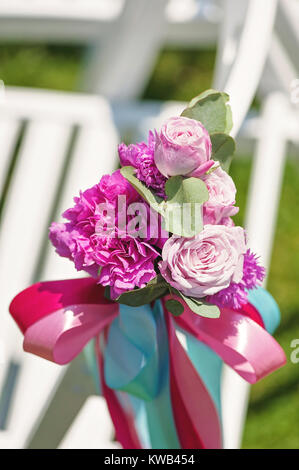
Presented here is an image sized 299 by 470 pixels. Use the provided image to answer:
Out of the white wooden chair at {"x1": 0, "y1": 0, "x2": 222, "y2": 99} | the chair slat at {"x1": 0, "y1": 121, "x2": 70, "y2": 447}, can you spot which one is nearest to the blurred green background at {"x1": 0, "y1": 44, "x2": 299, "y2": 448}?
the white wooden chair at {"x1": 0, "y1": 0, "x2": 222, "y2": 99}

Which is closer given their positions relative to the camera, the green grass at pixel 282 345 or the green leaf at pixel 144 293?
the green leaf at pixel 144 293

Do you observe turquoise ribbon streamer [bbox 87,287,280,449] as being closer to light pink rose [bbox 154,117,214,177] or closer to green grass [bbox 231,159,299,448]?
light pink rose [bbox 154,117,214,177]

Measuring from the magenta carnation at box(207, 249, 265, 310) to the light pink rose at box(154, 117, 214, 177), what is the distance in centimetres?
10

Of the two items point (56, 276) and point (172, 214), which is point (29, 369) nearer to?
point (56, 276)

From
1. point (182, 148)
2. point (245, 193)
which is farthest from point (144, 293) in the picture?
point (245, 193)

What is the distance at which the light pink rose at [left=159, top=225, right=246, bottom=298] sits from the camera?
575mm

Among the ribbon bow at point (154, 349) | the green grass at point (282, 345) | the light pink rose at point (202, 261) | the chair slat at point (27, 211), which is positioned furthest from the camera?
the green grass at point (282, 345)

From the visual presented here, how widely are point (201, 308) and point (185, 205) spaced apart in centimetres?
9

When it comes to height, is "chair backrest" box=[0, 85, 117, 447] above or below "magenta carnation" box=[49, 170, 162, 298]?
above

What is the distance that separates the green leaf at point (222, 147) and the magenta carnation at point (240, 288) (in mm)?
94

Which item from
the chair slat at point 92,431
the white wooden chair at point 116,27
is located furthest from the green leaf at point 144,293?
the white wooden chair at point 116,27

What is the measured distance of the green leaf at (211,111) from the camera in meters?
0.64

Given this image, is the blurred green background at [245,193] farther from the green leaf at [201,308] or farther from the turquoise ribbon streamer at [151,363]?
the green leaf at [201,308]

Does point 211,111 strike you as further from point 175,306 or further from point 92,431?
point 92,431
